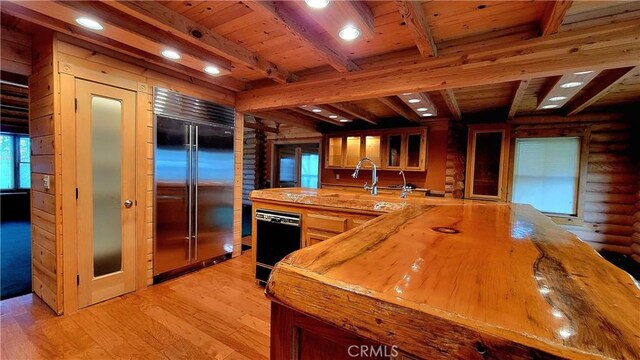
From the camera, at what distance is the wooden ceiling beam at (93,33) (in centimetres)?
173

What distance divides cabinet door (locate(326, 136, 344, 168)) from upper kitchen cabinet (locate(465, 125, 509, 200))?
2.48m

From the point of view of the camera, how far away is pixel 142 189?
271 centimetres

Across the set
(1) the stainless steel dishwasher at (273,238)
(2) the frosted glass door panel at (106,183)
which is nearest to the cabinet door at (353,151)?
(1) the stainless steel dishwasher at (273,238)

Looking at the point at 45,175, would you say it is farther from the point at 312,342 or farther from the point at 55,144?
the point at 312,342

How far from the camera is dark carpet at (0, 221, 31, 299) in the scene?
2.68 meters

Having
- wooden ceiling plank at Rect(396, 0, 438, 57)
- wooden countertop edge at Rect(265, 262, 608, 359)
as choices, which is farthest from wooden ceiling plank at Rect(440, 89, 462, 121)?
wooden countertop edge at Rect(265, 262, 608, 359)

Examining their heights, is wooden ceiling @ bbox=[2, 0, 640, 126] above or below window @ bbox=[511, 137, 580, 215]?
above

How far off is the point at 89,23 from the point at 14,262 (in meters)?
3.51

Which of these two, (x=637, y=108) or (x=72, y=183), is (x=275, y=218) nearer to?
(x=72, y=183)

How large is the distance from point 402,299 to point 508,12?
2297mm

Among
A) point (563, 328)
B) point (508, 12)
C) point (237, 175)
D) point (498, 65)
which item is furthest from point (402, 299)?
point (237, 175)

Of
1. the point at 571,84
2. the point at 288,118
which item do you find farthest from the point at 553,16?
the point at 288,118

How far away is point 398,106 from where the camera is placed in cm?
407

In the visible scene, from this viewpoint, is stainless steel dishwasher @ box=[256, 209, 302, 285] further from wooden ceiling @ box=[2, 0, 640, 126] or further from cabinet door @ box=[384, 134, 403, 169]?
cabinet door @ box=[384, 134, 403, 169]
